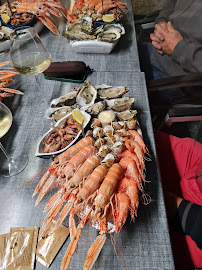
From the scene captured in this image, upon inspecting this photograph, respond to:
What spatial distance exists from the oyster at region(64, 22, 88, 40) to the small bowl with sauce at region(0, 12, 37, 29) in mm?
372

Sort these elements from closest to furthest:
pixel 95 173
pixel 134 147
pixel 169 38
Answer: pixel 95 173 → pixel 134 147 → pixel 169 38

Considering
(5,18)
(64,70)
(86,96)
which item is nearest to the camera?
(86,96)

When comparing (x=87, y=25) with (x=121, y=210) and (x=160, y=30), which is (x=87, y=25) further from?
(x=121, y=210)

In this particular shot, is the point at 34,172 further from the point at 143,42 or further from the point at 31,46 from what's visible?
the point at 143,42

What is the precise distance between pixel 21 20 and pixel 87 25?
0.64m

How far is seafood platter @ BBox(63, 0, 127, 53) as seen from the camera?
5.47 feet

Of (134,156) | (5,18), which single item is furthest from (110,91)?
(5,18)

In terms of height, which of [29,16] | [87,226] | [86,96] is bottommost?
[87,226]

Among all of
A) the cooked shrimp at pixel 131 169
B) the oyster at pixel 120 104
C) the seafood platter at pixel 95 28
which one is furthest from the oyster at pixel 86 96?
the seafood platter at pixel 95 28

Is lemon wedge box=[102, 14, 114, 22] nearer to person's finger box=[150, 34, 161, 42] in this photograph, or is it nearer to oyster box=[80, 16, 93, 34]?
oyster box=[80, 16, 93, 34]

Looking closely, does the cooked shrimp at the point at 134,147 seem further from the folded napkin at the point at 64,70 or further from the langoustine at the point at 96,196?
the folded napkin at the point at 64,70

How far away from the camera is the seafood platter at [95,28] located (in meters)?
1.67

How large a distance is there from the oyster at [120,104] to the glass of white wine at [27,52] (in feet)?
1.52

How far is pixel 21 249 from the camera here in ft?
2.73
